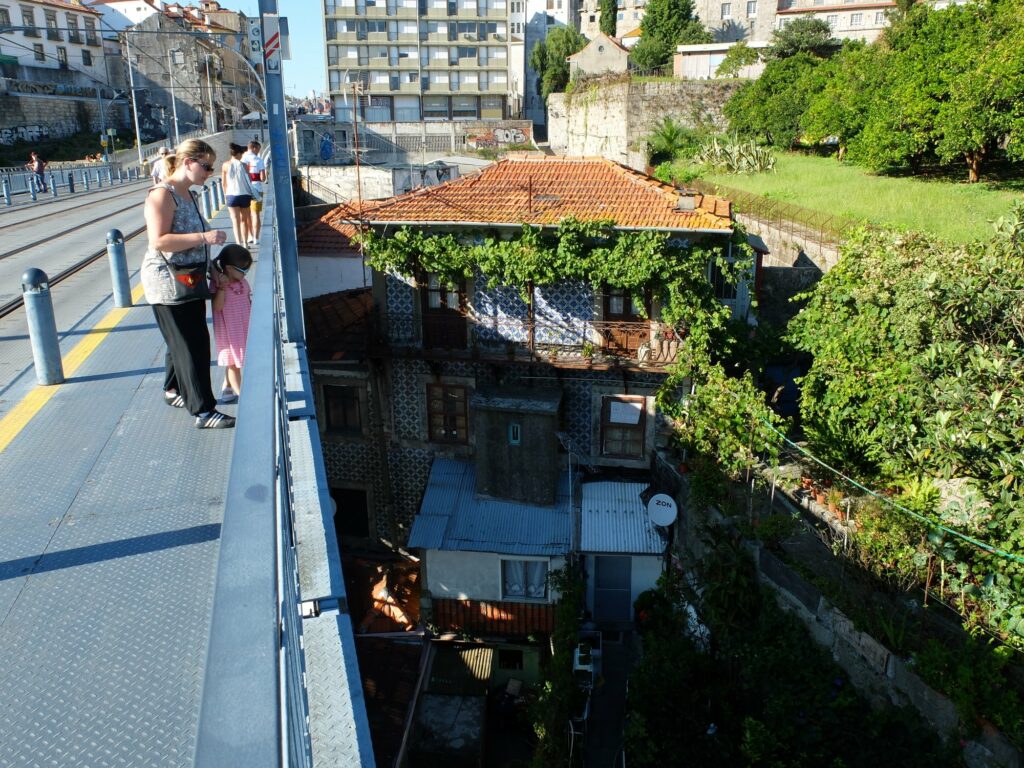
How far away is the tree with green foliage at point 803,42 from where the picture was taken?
149ft

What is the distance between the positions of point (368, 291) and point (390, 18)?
4814 centimetres

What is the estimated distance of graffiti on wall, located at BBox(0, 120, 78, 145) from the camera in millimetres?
51203

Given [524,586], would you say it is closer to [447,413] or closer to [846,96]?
[447,413]

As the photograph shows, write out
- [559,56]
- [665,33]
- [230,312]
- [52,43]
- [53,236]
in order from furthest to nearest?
[559,56]
[52,43]
[665,33]
[53,236]
[230,312]

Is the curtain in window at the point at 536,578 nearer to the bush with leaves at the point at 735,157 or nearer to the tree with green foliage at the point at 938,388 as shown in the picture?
the tree with green foliage at the point at 938,388

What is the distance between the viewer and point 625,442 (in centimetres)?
1683

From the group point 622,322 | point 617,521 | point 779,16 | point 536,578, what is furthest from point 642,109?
point 536,578

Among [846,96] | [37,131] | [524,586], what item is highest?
[846,96]

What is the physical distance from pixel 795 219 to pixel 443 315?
1355 cm

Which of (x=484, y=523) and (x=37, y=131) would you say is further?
(x=37, y=131)

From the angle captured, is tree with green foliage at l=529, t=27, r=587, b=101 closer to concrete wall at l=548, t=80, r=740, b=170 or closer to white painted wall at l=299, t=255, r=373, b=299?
concrete wall at l=548, t=80, r=740, b=170

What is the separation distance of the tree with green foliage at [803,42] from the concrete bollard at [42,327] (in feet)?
154

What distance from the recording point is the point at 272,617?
1.31 meters

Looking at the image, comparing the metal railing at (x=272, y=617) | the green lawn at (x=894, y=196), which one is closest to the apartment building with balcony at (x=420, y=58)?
the green lawn at (x=894, y=196)
